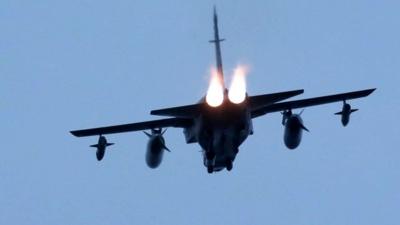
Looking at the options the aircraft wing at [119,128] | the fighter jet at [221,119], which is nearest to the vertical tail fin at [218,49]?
the fighter jet at [221,119]

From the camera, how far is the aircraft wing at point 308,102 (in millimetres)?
53812

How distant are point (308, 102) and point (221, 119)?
27.4 feet

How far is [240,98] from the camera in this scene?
1797 inches

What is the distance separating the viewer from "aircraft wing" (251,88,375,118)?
53812 mm

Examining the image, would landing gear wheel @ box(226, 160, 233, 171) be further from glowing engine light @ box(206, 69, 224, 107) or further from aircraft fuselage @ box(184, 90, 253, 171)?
glowing engine light @ box(206, 69, 224, 107)

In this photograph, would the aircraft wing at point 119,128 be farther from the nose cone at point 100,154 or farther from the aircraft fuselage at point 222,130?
the aircraft fuselage at point 222,130

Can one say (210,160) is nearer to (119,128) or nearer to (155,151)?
(155,151)

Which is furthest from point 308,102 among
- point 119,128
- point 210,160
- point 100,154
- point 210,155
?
point 100,154

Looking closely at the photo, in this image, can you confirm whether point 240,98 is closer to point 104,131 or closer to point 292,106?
point 292,106

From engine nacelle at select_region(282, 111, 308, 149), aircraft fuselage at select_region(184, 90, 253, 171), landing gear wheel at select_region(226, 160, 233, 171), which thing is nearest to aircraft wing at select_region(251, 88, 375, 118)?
engine nacelle at select_region(282, 111, 308, 149)

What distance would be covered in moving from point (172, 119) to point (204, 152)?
408 cm

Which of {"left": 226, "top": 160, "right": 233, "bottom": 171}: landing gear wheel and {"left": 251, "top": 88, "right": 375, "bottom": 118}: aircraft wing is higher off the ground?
{"left": 251, "top": 88, "right": 375, "bottom": 118}: aircraft wing

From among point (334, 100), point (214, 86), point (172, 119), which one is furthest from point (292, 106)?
point (214, 86)

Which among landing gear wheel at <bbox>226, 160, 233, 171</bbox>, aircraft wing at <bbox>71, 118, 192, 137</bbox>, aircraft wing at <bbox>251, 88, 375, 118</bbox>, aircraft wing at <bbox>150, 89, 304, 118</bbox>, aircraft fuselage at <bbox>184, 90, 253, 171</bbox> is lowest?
landing gear wheel at <bbox>226, 160, 233, 171</bbox>
